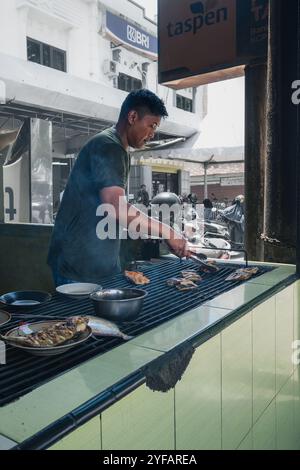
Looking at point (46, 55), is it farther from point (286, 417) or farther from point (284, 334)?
point (286, 417)

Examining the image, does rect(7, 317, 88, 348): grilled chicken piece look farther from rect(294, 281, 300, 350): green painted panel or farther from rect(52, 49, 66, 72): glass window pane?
rect(52, 49, 66, 72): glass window pane

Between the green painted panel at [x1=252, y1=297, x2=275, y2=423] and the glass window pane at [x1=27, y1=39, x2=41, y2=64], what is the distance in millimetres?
11900

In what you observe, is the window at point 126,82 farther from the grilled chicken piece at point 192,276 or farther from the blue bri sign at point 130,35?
the grilled chicken piece at point 192,276

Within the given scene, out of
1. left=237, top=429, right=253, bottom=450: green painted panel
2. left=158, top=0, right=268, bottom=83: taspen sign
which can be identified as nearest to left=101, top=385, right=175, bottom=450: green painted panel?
left=237, top=429, right=253, bottom=450: green painted panel

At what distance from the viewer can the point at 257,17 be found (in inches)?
108

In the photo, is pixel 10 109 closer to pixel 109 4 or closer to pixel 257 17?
pixel 109 4

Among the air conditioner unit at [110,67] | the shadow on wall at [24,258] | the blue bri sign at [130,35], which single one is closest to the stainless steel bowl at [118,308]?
the shadow on wall at [24,258]

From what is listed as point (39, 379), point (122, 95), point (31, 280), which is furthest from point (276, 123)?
point (122, 95)

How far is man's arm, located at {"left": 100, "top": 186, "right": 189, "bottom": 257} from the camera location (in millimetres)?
1952

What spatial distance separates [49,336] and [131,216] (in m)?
0.91

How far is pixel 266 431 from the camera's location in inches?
69.0

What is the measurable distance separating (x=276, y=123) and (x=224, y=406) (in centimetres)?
155

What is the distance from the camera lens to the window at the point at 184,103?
16.9m

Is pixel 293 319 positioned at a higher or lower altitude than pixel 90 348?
lower
